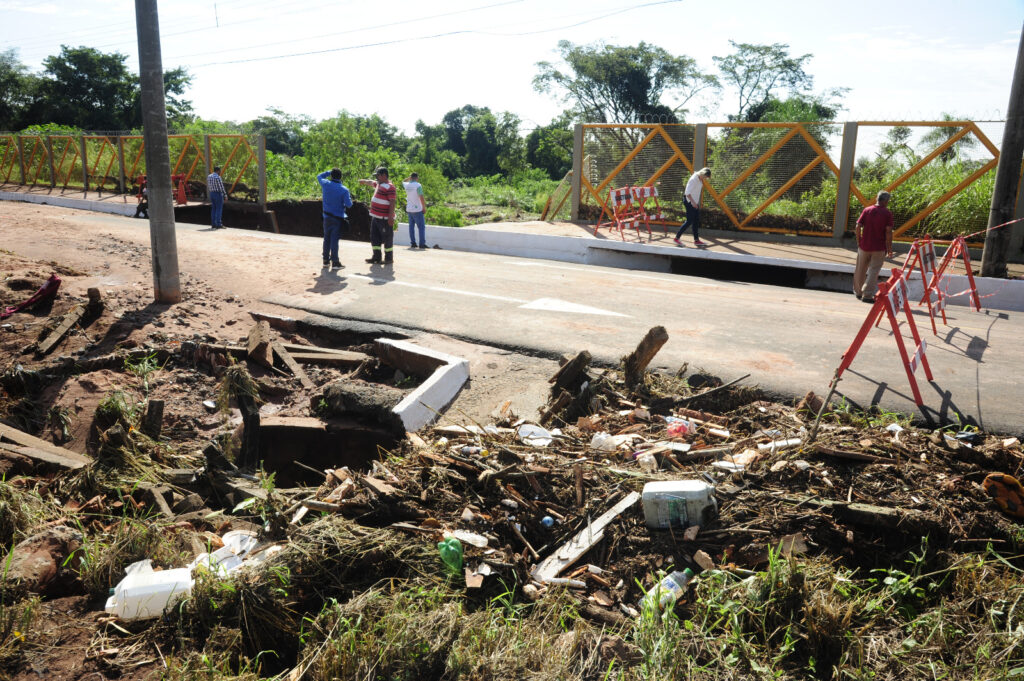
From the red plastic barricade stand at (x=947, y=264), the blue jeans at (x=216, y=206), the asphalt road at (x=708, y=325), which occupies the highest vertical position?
the blue jeans at (x=216, y=206)

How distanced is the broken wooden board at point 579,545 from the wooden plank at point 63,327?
Result: 6.69m

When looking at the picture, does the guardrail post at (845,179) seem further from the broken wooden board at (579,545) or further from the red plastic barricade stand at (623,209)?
the broken wooden board at (579,545)

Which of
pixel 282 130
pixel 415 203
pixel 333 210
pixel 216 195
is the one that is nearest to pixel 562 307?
pixel 333 210

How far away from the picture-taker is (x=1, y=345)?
8070 millimetres

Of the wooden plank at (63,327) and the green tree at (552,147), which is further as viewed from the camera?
the green tree at (552,147)

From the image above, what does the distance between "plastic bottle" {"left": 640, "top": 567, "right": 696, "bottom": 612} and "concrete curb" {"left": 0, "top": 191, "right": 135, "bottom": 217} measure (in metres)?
24.9

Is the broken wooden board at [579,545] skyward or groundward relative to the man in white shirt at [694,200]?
groundward

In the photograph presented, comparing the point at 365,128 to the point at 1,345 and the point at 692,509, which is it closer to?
the point at 1,345

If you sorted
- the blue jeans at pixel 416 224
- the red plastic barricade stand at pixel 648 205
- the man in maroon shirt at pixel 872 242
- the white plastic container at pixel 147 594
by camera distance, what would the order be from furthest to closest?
the red plastic barricade stand at pixel 648 205 → the blue jeans at pixel 416 224 → the man in maroon shirt at pixel 872 242 → the white plastic container at pixel 147 594

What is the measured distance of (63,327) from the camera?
27.0 ft

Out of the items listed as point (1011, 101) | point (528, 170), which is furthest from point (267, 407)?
point (528, 170)

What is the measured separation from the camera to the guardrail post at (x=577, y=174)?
63.0 feet

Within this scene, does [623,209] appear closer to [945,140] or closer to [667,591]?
[945,140]

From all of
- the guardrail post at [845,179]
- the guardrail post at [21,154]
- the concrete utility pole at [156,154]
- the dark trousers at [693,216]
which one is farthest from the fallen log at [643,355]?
the guardrail post at [21,154]
